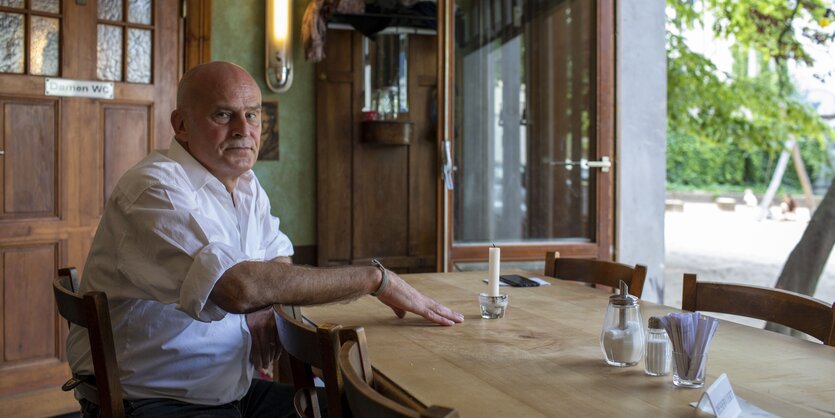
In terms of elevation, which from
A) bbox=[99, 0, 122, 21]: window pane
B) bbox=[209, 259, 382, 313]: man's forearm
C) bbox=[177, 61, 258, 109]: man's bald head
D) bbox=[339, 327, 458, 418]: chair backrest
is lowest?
bbox=[339, 327, 458, 418]: chair backrest

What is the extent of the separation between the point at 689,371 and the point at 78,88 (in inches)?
137

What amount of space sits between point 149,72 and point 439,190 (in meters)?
1.63

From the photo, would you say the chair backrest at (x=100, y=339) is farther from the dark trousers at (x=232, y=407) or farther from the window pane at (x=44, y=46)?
the window pane at (x=44, y=46)

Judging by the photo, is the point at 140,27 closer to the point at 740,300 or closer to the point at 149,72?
the point at 149,72

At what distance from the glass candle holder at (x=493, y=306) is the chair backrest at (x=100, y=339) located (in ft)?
2.78

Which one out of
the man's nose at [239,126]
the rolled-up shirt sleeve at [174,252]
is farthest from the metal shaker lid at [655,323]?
the man's nose at [239,126]

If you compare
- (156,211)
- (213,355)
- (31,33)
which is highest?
(31,33)

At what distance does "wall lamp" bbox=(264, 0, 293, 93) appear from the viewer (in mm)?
4566

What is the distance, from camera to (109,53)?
161 inches

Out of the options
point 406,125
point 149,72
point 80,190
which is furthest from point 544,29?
point 80,190

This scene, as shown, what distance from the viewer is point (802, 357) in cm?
157

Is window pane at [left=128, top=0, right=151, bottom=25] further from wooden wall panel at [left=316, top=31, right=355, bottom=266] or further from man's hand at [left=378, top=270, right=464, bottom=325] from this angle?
man's hand at [left=378, top=270, right=464, bottom=325]

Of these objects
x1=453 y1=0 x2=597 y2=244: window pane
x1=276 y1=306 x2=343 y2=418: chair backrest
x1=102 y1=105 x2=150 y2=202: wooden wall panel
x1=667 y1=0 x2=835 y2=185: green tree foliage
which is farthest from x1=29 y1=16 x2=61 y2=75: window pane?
x1=667 y1=0 x2=835 y2=185: green tree foliage

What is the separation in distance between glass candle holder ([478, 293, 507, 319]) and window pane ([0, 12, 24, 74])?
2907 mm
